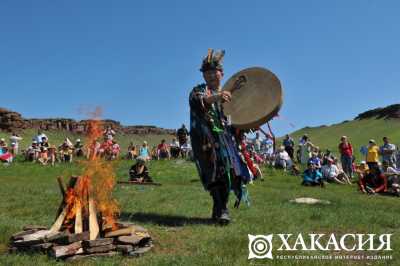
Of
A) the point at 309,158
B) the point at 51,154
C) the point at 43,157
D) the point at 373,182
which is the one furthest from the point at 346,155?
the point at 43,157

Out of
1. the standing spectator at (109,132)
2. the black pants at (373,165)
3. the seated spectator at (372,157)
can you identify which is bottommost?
the black pants at (373,165)

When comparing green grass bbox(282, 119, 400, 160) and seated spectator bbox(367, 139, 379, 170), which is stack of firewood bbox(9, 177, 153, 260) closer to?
seated spectator bbox(367, 139, 379, 170)

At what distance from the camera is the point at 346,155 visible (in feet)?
67.7

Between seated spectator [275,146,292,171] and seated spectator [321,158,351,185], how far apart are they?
227cm

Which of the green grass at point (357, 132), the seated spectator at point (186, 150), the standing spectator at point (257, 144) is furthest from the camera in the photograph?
the green grass at point (357, 132)

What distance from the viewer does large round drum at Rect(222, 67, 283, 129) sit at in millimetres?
7867

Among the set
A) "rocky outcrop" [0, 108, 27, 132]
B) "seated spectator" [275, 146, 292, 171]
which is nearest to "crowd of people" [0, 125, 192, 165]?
"seated spectator" [275, 146, 292, 171]

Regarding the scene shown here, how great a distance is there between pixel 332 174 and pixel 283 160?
2.99 metres

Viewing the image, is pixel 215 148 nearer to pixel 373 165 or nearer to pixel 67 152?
pixel 373 165

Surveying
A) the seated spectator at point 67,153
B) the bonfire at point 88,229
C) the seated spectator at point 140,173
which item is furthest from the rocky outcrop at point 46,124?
the bonfire at point 88,229

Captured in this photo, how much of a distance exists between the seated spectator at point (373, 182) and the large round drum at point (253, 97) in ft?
32.3

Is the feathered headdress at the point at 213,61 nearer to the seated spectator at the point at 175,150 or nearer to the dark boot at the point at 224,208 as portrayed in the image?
the dark boot at the point at 224,208

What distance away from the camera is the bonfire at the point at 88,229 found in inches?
224

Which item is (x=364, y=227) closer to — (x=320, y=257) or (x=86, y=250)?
(x=320, y=257)
